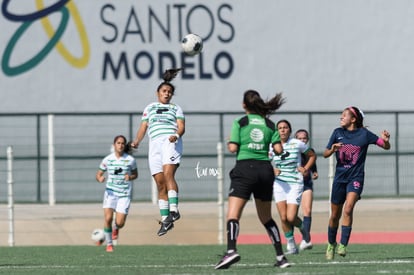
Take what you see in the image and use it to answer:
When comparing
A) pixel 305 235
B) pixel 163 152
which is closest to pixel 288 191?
pixel 305 235

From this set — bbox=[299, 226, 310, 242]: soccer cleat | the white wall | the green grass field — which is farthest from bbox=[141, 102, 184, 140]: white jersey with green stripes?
the white wall

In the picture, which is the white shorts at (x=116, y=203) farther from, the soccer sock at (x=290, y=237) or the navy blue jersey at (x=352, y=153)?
the navy blue jersey at (x=352, y=153)

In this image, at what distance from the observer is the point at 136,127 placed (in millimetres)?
35688

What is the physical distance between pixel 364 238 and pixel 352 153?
9830mm

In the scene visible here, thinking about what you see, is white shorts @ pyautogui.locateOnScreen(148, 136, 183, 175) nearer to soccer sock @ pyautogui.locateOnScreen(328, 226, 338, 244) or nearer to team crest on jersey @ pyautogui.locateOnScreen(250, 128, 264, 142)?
soccer sock @ pyautogui.locateOnScreen(328, 226, 338, 244)

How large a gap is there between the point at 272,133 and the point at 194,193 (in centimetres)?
2103

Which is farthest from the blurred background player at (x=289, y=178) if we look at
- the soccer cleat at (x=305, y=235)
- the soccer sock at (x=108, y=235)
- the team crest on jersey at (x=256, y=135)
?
the team crest on jersey at (x=256, y=135)

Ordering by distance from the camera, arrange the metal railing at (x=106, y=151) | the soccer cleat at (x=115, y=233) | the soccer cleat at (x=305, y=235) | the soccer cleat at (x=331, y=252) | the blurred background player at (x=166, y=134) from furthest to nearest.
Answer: the metal railing at (x=106, y=151), the soccer cleat at (x=115, y=233), the soccer cleat at (x=305, y=235), the blurred background player at (x=166, y=134), the soccer cleat at (x=331, y=252)

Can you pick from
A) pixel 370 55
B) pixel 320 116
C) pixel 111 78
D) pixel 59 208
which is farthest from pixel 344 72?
pixel 59 208

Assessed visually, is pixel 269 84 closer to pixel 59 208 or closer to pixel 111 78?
pixel 111 78

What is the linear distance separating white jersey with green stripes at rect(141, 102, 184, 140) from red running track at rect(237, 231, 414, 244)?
8.15m

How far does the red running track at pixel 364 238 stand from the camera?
84.8 ft

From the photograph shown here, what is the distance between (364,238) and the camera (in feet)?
87.1

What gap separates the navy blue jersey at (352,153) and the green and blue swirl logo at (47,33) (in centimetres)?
2299
